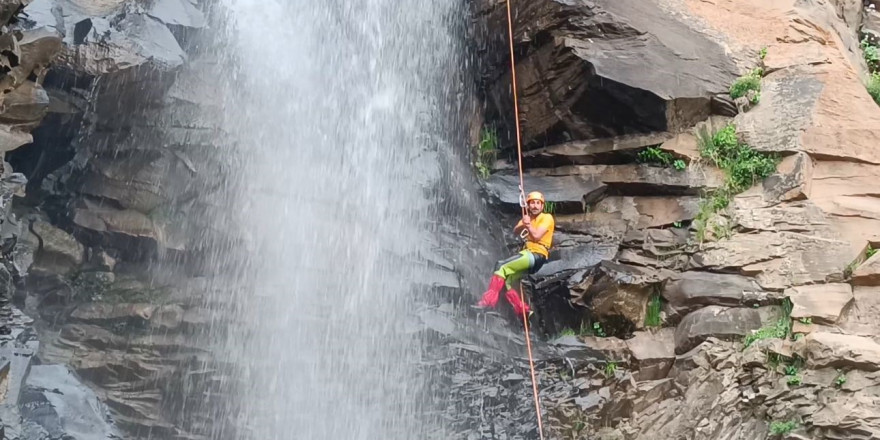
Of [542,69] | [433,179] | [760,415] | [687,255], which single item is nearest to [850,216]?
[687,255]

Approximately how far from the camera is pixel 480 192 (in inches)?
355

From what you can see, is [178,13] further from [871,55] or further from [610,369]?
[871,55]

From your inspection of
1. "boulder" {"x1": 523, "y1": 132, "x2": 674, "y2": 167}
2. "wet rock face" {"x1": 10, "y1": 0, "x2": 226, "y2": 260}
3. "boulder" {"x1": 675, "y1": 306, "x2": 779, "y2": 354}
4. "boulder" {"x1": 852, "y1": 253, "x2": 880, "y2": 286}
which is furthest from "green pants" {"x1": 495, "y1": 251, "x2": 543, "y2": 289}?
"wet rock face" {"x1": 10, "y1": 0, "x2": 226, "y2": 260}

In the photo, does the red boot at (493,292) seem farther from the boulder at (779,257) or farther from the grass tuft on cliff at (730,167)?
the grass tuft on cliff at (730,167)

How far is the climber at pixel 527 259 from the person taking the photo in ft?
24.7

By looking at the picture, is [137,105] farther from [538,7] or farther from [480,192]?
[538,7]

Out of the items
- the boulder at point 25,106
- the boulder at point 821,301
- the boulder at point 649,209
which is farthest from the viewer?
the boulder at point 649,209

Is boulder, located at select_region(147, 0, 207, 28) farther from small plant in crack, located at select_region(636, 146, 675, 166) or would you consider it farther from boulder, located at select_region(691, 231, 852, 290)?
boulder, located at select_region(691, 231, 852, 290)

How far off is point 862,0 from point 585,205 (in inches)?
236

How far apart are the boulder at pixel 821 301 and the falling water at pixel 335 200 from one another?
355cm

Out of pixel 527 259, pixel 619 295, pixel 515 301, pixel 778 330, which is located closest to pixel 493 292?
pixel 515 301

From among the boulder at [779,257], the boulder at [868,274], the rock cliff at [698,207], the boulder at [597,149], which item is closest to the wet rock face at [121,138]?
the rock cliff at [698,207]

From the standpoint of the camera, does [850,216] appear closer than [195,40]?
Yes

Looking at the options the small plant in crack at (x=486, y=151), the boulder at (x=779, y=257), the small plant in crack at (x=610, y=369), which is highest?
the small plant in crack at (x=486, y=151)
